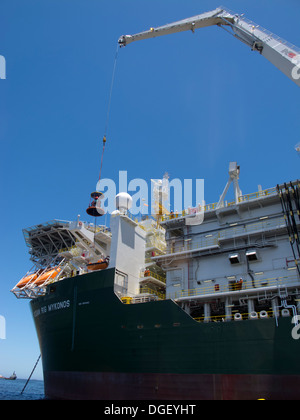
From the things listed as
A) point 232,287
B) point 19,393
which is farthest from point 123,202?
point 19,393

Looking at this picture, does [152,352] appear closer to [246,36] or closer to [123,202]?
[123,202]

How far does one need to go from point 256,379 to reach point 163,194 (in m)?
20.0

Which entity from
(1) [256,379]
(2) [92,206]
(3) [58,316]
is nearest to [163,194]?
(2) [92,206]

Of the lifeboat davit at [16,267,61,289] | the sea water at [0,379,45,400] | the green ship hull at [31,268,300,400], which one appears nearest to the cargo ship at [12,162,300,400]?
the green ship hull at [31,268,300,400]

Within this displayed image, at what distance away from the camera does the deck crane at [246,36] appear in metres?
19.3

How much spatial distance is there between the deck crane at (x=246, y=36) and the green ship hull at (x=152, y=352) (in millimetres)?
14963

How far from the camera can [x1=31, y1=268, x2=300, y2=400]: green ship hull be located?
16672 millimetres

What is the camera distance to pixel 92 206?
27.9 meters

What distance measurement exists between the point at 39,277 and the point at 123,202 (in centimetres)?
1507

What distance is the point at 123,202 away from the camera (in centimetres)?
2777

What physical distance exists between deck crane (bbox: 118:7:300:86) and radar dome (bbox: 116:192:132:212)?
13.2m

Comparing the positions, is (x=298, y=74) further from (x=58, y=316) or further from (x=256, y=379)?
(x=58, y=316)

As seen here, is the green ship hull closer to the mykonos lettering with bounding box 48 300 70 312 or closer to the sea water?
the mykonos lettering with bounding box 48 300 70 312

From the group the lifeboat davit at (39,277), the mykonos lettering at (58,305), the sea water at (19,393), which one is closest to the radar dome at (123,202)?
the mykonos lettering at (58,305)
